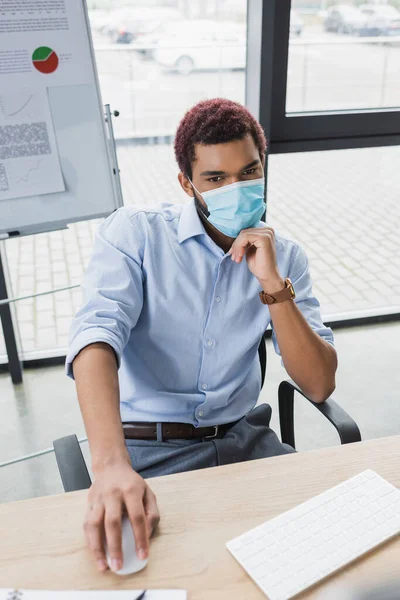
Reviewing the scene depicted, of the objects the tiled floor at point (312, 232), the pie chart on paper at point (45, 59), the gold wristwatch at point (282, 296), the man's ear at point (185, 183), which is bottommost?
the tiled floor at point (312, 232)

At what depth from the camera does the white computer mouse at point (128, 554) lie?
0.77 metres

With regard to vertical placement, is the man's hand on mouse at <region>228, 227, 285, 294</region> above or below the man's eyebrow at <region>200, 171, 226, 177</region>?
below

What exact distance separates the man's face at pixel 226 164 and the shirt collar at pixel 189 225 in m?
0.06

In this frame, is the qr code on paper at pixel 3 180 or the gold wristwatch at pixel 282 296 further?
the qr code on paper at pixel 3 180

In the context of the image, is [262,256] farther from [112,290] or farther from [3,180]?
[3,180]

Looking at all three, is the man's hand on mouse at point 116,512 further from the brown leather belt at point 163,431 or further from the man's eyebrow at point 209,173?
the man's eyebrow at point 209,173

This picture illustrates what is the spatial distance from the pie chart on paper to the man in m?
0.62

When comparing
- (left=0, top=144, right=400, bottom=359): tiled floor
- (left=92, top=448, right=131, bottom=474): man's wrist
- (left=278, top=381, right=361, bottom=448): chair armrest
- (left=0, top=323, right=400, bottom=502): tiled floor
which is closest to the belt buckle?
(left=278, top=381, right=361, bottom=448): chair armrest

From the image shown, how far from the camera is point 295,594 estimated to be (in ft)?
2.43

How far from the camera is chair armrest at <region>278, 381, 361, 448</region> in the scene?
116 centimetres

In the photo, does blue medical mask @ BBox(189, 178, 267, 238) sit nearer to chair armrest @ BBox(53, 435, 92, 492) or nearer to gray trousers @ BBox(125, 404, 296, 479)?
gray trousers @ BBox(125, 404, 296, 479)

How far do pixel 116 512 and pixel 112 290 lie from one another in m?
0.54

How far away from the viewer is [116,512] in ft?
2.57

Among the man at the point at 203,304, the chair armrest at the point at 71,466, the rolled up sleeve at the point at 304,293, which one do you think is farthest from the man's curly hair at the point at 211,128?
the chair armrest at the point at 71,466
